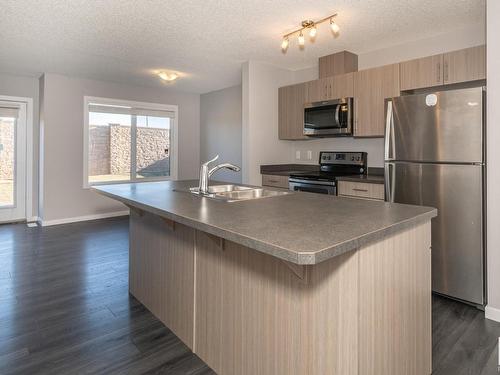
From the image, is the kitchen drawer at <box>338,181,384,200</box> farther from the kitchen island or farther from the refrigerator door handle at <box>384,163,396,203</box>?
the kitchen island

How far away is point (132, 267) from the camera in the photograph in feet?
8.84

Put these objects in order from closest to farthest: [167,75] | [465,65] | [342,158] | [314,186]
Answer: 1. [465,65]
2. [314,186]
3. [342,158]
4. [167,75]

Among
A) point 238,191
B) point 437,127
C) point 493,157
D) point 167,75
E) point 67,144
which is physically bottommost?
point 238,191

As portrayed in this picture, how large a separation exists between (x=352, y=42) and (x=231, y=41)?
1288 mm

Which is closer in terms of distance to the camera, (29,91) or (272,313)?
(272,313)

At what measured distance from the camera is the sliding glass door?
17.1 ft

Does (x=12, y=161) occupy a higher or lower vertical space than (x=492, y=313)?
higher

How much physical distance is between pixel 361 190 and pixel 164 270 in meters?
2.09

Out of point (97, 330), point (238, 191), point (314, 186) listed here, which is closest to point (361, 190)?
point (314, 186)

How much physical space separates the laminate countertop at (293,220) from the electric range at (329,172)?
1572 millimetres

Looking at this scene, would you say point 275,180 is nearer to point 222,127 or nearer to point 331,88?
point 331,88

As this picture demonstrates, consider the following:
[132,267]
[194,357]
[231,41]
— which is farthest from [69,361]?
[231,41]

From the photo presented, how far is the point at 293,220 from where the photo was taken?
1404 mm

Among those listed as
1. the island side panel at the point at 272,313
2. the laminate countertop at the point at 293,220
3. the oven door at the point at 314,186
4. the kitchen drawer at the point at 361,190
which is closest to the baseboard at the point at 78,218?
the oven door at the point at 314,186
